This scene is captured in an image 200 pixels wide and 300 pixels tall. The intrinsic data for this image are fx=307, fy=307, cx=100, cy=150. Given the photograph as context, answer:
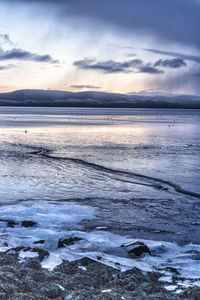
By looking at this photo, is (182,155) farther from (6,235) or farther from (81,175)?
(6,235)

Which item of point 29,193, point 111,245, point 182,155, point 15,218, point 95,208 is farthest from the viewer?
point 182,155

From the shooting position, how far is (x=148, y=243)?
25.2 feet

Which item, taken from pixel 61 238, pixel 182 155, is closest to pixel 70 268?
pixel 61 238

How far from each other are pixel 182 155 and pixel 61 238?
54.3 feet

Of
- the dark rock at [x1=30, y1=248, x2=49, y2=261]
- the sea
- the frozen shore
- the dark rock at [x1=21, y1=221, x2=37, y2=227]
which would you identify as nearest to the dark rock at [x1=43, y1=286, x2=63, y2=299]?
the frozen shore

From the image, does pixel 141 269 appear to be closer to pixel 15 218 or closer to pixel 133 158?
pixel 15 218

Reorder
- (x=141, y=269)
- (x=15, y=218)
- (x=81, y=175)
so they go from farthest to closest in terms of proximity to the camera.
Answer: (x=81, y=175)
(x=15, y=218)
(x=141, y=269)

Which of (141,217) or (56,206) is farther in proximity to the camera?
(56,206)

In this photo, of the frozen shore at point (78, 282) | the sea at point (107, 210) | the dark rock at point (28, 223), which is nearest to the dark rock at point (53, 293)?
the frozen shore at point (78, 282)

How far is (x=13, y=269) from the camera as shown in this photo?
5.80m

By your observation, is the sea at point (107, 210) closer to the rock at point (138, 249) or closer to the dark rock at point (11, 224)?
the dark rock at point (11, 224)

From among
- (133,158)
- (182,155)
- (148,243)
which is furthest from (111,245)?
(182,155)

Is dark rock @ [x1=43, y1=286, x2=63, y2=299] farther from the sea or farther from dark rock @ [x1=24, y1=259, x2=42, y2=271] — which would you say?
the sea

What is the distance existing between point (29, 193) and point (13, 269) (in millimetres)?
6802
